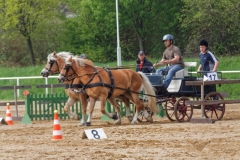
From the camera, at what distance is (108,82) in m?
18.1

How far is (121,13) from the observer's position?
49156 mm

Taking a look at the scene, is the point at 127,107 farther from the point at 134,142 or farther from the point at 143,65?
the point at 134,142

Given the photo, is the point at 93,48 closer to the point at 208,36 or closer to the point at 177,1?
the point at 177,1

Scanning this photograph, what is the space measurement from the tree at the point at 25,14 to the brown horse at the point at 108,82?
29.0 metres

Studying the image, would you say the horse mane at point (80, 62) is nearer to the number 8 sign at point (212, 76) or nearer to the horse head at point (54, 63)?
the horse head at point (54, 63)

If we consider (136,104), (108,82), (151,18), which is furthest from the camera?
(151,18)

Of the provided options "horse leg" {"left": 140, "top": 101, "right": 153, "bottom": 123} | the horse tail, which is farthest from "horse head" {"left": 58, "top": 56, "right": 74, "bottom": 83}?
"horse leg" {"left": 140, "top": 101, "right": 153, "bottom": 123}

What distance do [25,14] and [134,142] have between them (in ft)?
115

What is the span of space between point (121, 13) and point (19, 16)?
6.57 m

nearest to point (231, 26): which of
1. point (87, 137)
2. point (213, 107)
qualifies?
point (213, 107)

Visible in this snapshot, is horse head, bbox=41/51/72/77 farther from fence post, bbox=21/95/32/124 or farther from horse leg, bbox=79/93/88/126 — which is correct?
fence post, bbox=21/95/32/124

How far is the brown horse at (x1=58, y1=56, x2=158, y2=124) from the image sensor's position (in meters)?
17.9

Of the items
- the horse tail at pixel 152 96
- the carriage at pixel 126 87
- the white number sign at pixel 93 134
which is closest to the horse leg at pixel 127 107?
the carriage at pixel 126 87

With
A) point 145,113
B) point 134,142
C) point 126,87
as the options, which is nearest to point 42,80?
point 145,113
